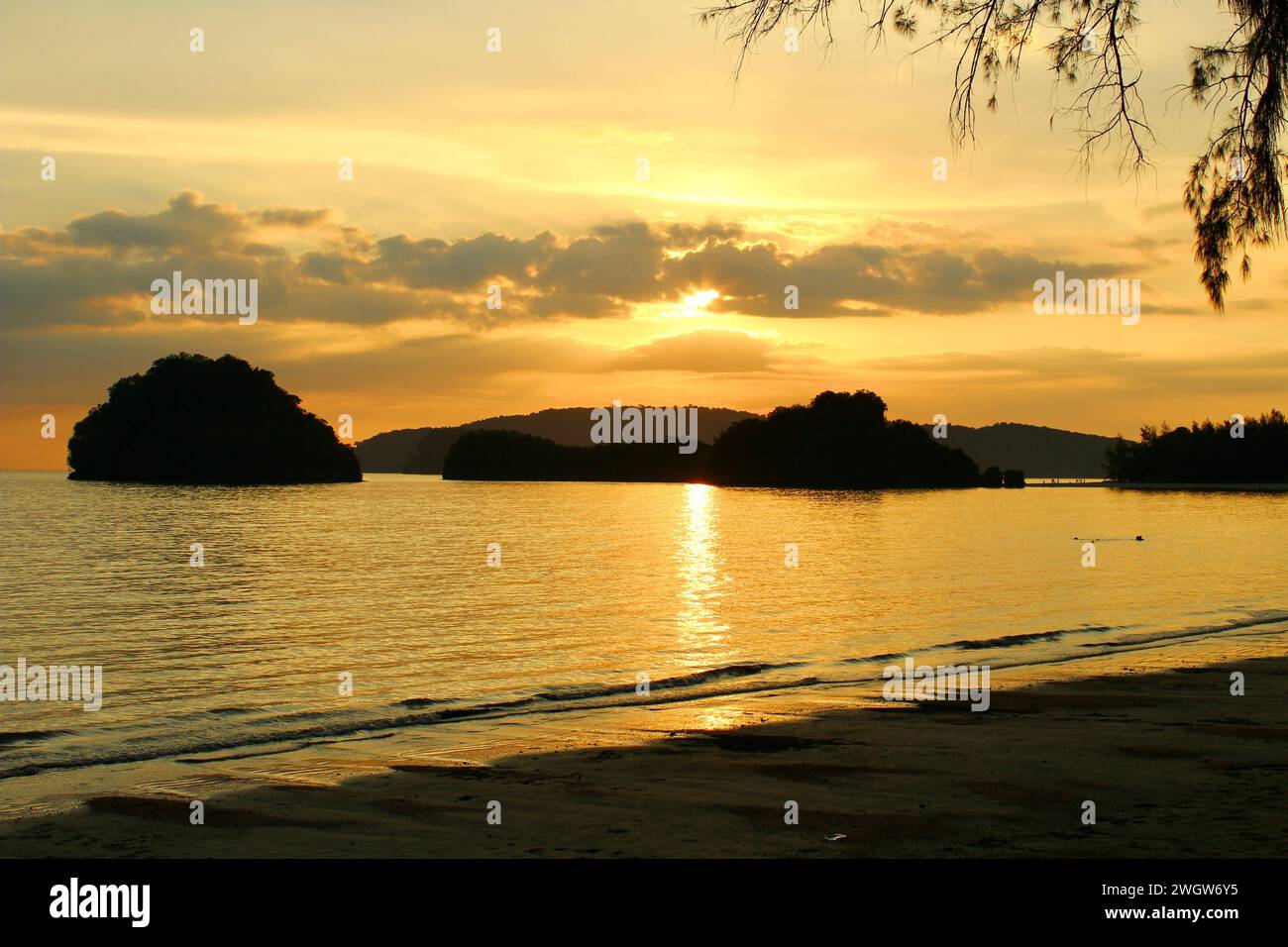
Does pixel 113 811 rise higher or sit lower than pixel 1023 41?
lower

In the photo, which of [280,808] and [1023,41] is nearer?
[280,808]

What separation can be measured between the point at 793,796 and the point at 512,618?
68.3 ft

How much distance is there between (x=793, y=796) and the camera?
416 inches

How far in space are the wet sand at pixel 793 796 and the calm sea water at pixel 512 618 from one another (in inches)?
158

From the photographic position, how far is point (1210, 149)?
12859 millimetres

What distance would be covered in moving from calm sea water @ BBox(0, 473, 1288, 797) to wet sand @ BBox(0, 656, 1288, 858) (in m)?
4.01

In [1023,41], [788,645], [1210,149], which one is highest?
[1023,41]

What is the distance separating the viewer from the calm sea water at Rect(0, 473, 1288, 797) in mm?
17812

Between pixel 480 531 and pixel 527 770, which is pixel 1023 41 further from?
pixel 480 531

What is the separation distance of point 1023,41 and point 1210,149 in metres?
3.04

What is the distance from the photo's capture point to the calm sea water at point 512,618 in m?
17.8

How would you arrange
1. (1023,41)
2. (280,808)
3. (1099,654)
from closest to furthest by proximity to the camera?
(280,808) → (1023,41) → (1099,654)
